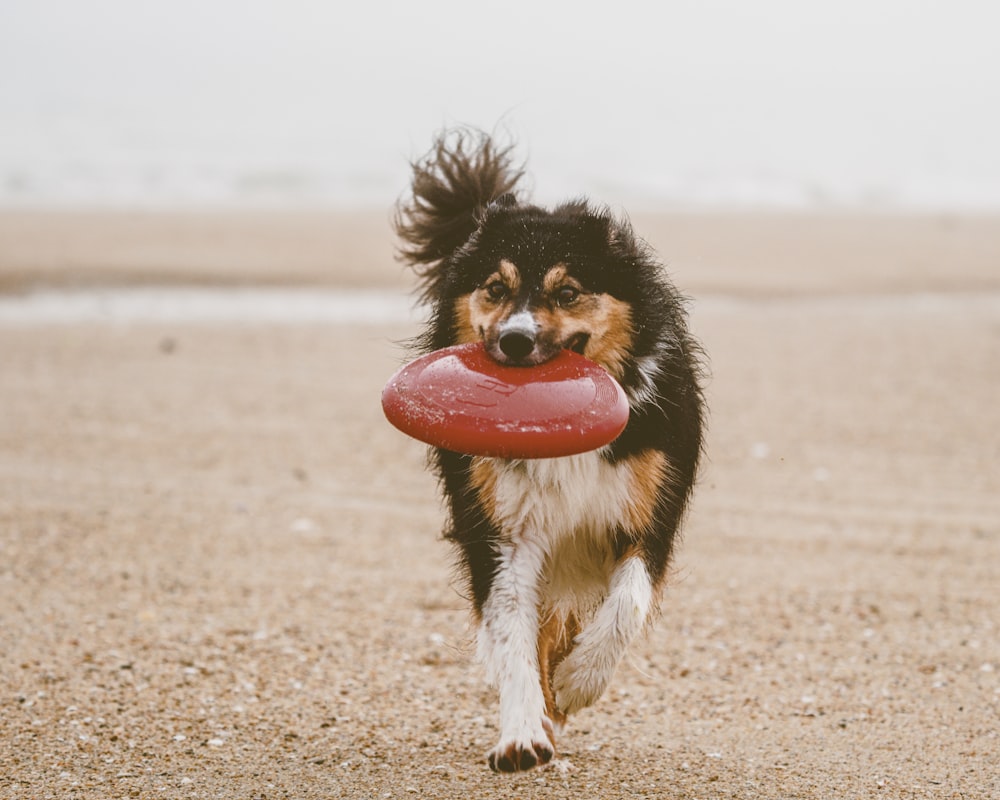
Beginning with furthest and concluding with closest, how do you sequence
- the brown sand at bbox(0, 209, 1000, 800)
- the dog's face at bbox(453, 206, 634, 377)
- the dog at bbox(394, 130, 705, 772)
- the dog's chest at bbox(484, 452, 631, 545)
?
the brown sand at bbox(0, 209, 1000, 800) < the dog's chest at bbox(484, 452, 631, 545) < the dog at bbox(394, 130, 705, 772) < the dog's face at bbox(453, 206, 634, 377)

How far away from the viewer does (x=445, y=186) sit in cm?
539

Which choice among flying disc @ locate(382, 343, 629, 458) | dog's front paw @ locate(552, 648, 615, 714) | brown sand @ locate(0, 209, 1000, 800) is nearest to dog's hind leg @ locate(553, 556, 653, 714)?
dog's front paw @ locate(552, 648, 615, 714)

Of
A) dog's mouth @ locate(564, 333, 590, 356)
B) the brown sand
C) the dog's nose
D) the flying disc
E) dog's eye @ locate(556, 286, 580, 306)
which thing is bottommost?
the brown sand

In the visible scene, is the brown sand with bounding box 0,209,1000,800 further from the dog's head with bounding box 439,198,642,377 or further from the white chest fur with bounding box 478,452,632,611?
the dog's head with bounding box 439,198,642,377

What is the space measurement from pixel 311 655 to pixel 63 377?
278 inches

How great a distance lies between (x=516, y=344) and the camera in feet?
12.0

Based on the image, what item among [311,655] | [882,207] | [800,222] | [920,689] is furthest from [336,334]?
[882,207]

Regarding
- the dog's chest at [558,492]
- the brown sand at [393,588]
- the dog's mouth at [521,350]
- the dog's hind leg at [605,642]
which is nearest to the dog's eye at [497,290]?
the dog's mouth at [521,350]

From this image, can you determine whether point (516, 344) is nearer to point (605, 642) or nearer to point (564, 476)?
point (564, 476)

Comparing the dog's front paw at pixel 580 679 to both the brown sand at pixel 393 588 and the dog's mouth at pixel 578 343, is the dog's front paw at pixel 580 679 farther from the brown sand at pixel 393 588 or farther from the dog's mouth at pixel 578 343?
the dog's mouth at pixel 578 343

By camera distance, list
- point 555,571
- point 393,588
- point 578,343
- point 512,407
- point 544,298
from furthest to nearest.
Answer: point 393,588 < point 555,571 < point 578,343 < point 544,298 < point 512,407

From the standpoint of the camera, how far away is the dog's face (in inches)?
146

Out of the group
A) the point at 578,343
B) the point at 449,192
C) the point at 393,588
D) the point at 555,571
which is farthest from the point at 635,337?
the point at 393,588

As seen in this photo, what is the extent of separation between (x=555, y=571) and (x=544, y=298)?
41.3 inches
